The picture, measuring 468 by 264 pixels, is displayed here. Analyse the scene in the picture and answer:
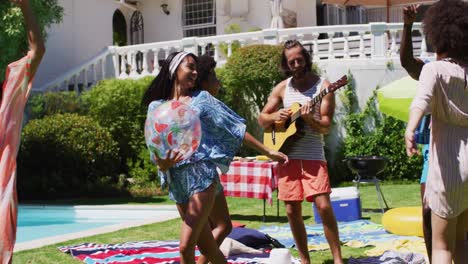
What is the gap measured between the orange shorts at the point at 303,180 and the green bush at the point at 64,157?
A: 9.24 metres

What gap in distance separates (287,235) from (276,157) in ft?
10.6

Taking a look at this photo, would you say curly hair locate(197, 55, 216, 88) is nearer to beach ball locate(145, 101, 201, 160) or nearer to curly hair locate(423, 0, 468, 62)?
beach ball locate(145, 101, 201, 160)

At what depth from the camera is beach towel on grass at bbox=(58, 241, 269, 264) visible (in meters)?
6.95

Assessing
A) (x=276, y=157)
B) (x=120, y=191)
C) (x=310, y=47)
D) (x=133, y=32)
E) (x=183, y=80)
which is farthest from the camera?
(x=133, y=32)

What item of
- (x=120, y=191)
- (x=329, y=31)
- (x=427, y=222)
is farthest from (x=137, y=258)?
(x=329, y=31)

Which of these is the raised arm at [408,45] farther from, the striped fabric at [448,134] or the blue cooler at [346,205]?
the blue cooler at [346,205]

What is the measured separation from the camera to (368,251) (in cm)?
722

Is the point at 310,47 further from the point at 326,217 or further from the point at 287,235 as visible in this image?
the point at 326,217

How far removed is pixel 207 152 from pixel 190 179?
23 centimetres

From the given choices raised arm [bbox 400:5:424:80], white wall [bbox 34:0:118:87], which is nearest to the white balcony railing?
white wall [bbox 34:0:118:87]

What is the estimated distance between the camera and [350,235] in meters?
8.38

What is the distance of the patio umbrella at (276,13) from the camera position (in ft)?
64.2

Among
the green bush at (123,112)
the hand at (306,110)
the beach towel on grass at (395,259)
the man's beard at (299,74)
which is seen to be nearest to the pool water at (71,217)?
the green bush at (123,112)

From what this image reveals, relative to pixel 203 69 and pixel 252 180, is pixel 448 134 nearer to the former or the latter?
pixel 203 69
